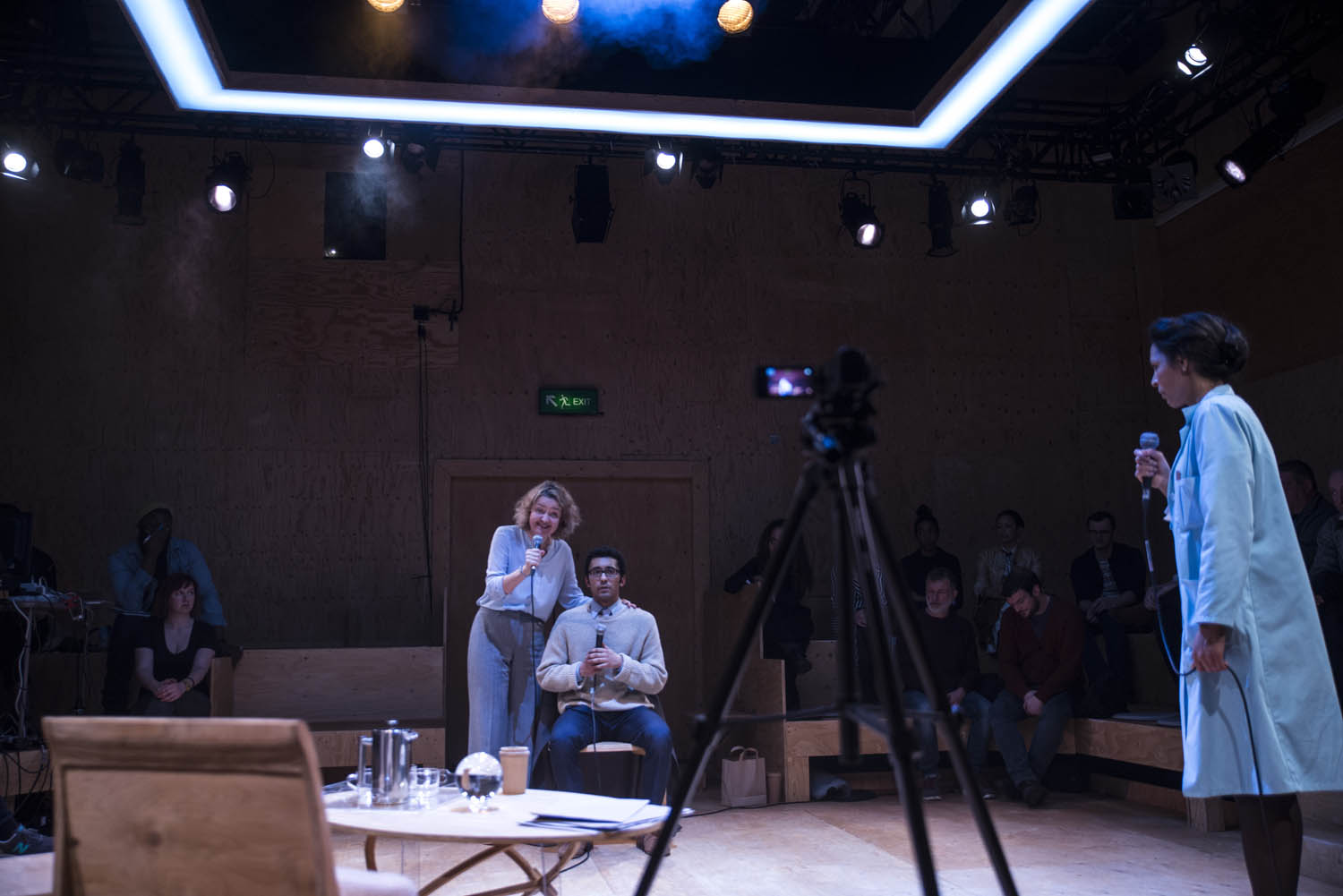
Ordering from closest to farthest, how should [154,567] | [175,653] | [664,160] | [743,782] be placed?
[175,653] < [743,782] < [154,567] < [664,160]

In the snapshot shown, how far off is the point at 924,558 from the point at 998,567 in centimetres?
51

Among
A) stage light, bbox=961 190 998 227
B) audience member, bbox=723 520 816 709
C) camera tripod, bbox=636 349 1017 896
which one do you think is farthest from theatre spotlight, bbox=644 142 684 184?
camera tripod, bbox=636 349 1017 896

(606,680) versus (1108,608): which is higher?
(1108,608)

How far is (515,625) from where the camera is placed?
4.61 meters

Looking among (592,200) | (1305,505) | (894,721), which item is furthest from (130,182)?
(1305,505)

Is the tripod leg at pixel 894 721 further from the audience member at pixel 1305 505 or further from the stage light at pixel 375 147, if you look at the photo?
the stage light at pixel 375 147

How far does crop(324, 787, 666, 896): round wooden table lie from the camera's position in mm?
2227

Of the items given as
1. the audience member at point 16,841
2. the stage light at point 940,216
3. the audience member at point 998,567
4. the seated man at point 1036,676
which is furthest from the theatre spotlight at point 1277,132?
the audience member at point 16,841

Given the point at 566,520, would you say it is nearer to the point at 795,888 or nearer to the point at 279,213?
the point at 795,888

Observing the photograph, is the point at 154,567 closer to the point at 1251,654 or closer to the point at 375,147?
the point at 375,147

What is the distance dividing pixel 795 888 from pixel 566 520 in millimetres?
1846

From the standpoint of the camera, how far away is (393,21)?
9.19 feet

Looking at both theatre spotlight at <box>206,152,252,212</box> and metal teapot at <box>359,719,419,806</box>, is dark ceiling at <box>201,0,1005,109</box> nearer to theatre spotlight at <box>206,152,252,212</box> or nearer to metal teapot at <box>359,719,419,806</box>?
metal teapot at <box>359,719,419,806</box>

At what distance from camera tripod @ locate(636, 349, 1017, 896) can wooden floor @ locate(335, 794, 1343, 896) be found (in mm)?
2114
